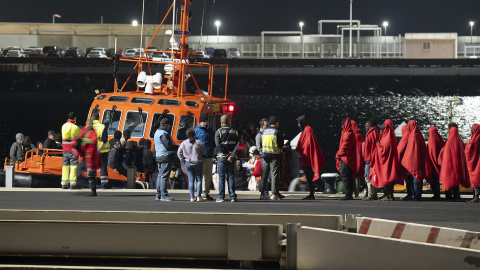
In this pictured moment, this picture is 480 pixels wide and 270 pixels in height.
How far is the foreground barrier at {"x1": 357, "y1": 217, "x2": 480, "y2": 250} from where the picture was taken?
873 cm

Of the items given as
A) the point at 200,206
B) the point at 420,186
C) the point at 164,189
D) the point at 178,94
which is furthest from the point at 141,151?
the point at 420,186

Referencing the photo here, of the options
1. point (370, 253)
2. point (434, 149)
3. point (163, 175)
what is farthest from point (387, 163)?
point (370, 253)

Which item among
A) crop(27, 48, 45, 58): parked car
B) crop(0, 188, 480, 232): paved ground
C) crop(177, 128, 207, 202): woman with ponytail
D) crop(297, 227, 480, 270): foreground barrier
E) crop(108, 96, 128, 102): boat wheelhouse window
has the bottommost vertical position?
crop(0, 188, 480, 232): paved ground

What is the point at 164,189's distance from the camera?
16422 mm

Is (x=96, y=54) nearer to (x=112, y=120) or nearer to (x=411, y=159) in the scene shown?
(x=112, y=120)

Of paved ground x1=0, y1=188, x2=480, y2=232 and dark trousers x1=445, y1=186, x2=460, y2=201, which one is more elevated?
dark trousers x1=445, y1=186, x2=460, y2=201

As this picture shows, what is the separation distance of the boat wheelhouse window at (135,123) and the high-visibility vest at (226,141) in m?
5.29

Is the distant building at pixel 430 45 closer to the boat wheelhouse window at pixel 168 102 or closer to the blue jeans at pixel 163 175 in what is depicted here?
the boat wheelhouse window at pixel 168 102

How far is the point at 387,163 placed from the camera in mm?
17109

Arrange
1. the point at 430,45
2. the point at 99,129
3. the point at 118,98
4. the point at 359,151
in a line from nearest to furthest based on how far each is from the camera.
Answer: the point at 359,151
the point at 99,129
the point at 118,98
the point at 430,45

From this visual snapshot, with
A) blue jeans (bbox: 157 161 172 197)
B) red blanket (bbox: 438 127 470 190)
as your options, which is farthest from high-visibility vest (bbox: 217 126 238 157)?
red blanket (bbox: 438 127 470 190)

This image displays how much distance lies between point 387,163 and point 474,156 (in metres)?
1.68

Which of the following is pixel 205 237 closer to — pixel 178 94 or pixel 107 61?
pixel 178 94

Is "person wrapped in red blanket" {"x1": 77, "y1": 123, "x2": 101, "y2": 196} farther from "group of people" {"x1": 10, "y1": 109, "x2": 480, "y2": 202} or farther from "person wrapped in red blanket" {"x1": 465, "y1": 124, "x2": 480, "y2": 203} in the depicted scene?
"person wrapped in red blanket" {"x1": 465, "y1": 124, "x2": 480, "y2": 203}
